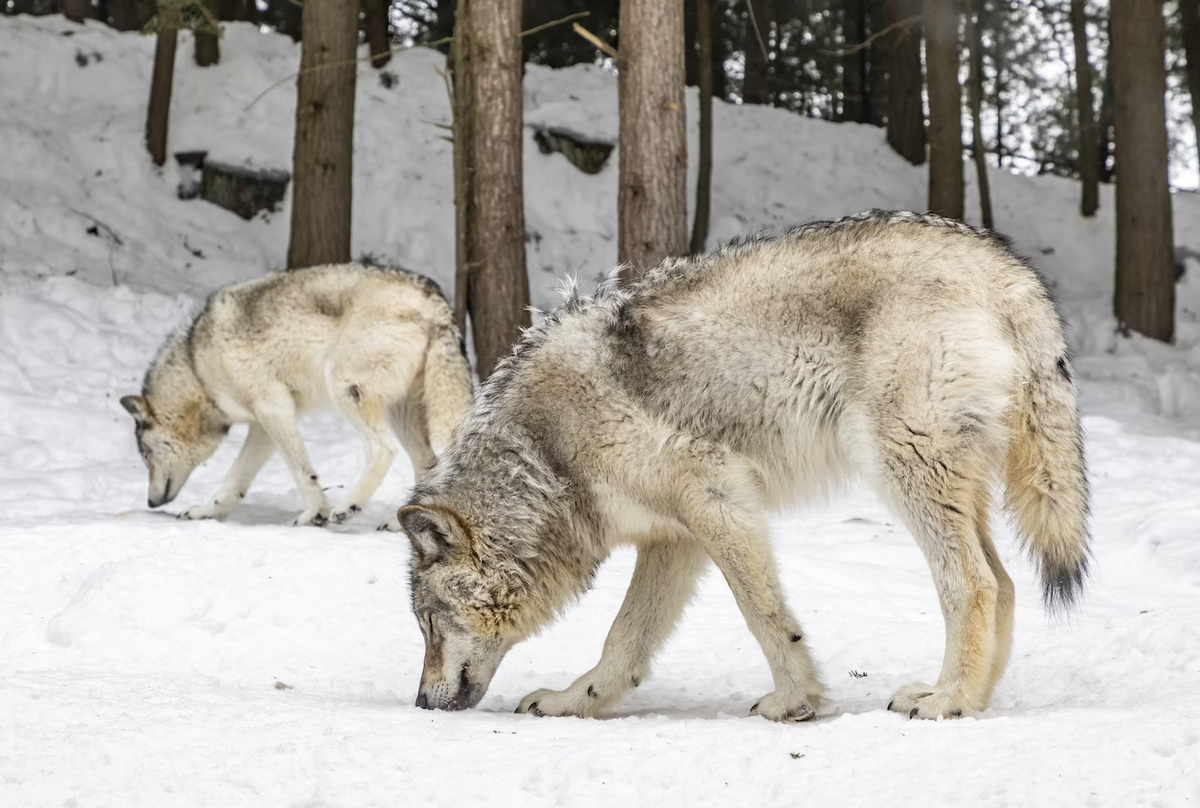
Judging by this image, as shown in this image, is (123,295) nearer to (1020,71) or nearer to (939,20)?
(939,20)

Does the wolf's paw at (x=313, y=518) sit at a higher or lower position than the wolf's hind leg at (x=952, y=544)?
lower

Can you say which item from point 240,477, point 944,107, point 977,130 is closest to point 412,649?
point 240,477

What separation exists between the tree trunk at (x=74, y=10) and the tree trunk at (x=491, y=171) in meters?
13.4

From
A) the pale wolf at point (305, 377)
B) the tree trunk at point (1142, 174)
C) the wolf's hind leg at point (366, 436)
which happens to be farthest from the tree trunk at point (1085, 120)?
the wolf's hind leg at point (366, 436)

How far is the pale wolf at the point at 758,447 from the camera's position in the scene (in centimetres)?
414

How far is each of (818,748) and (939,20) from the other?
1494cm

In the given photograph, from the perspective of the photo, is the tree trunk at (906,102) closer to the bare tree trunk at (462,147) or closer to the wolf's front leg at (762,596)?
the bare tree trunk at (462,147)

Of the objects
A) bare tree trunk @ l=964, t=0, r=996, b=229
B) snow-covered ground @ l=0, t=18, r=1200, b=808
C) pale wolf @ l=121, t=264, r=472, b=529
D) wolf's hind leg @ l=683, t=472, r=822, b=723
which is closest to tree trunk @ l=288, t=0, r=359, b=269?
snow-covered ground @ l=0, t=18, r=1200, b=808

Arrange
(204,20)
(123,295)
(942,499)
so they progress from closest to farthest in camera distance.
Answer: (942,499), (123,295), (204,20)

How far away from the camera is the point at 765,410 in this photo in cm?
441

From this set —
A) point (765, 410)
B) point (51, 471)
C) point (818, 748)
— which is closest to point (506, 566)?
point (765, 410)

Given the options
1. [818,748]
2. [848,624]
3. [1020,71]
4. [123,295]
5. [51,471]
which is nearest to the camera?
[818,748]

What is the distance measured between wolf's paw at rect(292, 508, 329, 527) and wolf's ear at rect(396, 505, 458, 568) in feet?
12.9

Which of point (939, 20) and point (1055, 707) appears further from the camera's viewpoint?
point (939, 20)
